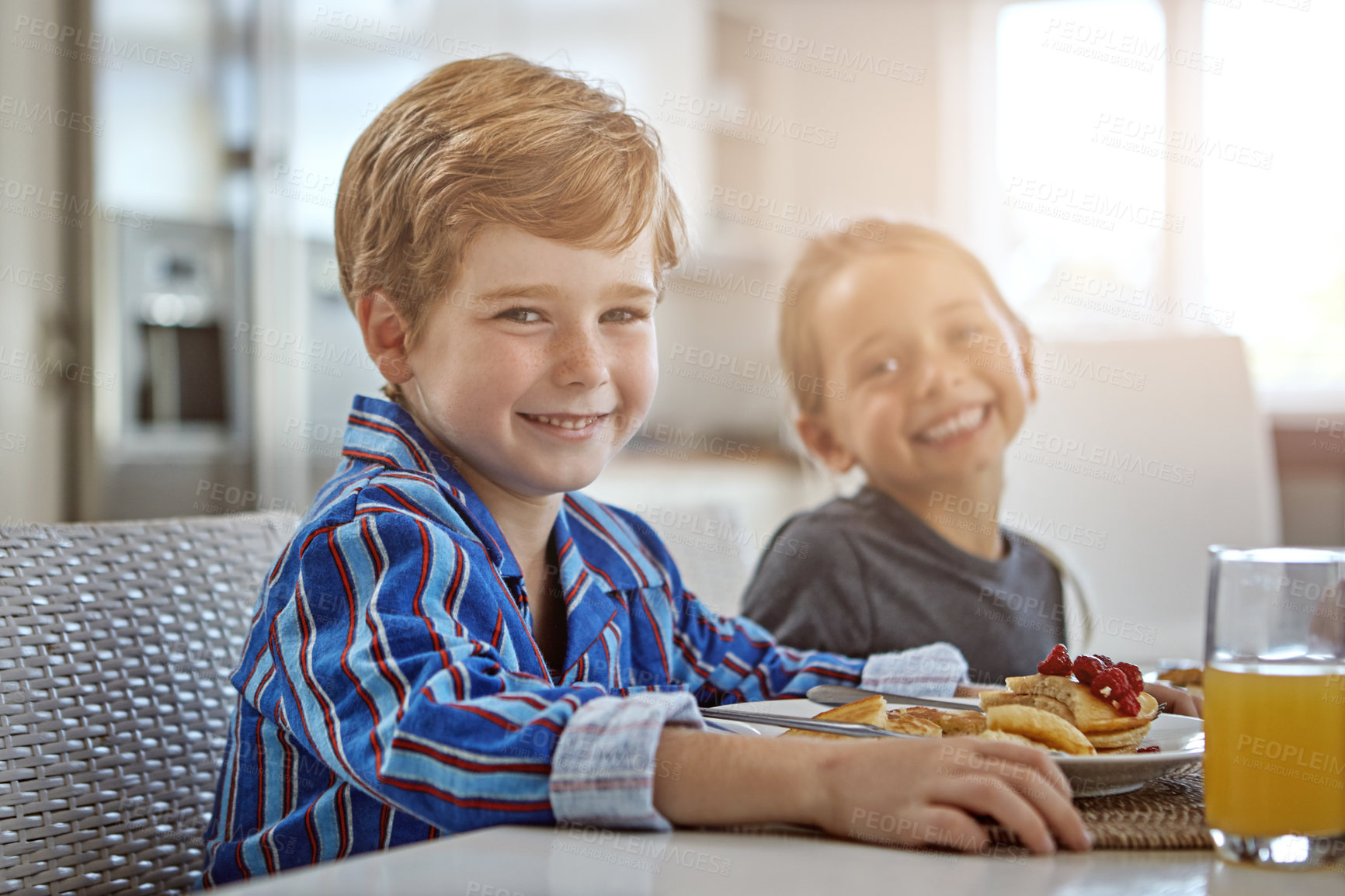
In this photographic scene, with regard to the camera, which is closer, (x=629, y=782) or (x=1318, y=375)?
(x=629, y=782)

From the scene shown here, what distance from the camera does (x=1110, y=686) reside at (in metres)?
0.65

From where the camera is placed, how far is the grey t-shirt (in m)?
1.14

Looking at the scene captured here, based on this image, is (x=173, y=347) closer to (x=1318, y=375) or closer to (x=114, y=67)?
(x=114, y=67)

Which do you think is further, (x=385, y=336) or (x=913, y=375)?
(x=913, y=375)

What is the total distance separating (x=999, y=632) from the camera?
1150 mm

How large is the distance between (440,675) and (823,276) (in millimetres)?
831

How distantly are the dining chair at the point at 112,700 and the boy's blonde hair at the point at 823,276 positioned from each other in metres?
0.62

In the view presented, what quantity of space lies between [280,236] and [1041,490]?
1.79 m

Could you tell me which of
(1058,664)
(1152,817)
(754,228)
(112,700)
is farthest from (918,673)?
(754,228)

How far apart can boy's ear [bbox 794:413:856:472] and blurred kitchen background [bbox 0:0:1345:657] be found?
0.12 m

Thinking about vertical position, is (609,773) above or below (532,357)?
below

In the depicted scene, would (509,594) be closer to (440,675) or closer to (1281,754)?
(440,675)

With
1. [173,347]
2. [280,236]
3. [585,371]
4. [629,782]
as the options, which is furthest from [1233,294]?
[629,782]

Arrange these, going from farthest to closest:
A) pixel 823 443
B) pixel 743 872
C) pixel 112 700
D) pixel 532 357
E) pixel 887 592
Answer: pixel 823 443 → pixel 887 592 → pixel 112 700 → pixel 532 357 → pixel 743 872
